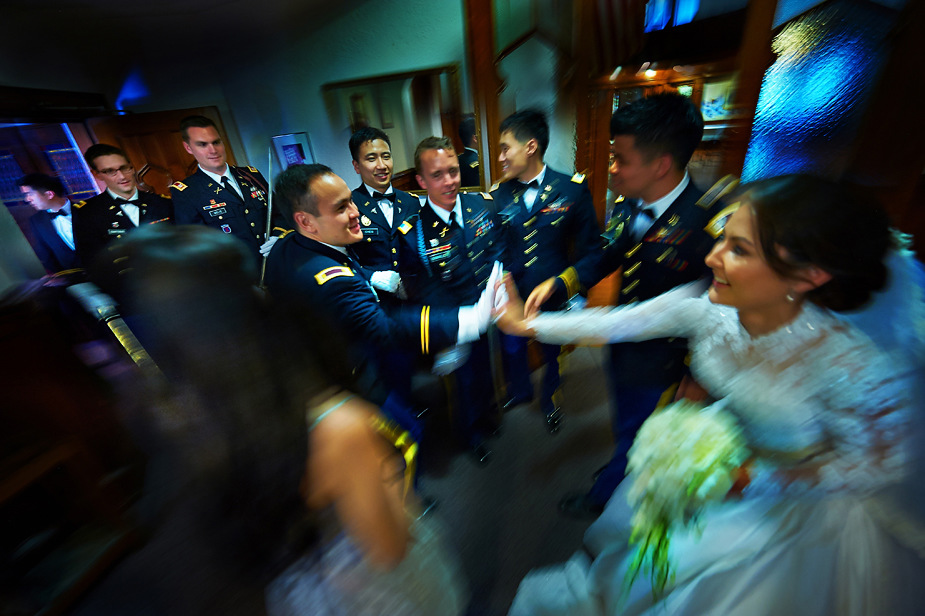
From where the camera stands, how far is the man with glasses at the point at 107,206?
1.86 metres

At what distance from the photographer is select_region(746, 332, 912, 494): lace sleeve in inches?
24.6

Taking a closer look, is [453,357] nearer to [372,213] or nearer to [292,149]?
[372,213]

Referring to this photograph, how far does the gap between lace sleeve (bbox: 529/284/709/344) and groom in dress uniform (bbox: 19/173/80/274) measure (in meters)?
2.54

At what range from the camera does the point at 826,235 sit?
0.65 metres

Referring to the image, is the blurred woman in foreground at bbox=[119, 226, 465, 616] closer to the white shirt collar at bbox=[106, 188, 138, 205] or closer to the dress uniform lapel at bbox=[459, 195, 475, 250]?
the dress uniform lapel at bbox=[459, 195, 475, 250]

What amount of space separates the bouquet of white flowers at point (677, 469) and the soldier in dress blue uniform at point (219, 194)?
2.10 meters

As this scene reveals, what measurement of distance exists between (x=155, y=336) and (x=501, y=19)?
1.78m

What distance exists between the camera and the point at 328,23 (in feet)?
5.24

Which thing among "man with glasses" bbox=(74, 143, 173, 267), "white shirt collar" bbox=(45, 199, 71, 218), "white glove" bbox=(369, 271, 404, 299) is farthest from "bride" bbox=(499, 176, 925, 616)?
"white shirt collar" bbox=(45, 199, 71, 218)

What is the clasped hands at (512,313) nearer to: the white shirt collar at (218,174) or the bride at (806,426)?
the bride at (806,426)

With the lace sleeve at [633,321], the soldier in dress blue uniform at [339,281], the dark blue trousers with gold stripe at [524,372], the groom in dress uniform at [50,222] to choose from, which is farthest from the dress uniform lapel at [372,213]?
the groom in dress uniform at [50,222]

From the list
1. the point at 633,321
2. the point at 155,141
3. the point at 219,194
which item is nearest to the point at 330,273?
the point at 633,321

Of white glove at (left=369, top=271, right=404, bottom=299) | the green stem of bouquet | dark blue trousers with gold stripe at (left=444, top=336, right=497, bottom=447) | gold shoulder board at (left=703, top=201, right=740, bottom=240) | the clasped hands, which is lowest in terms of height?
dark blue trousers with gold stripe at (left=444, top=336, right=497, bottom=447)

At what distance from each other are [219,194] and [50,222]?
79 cm
